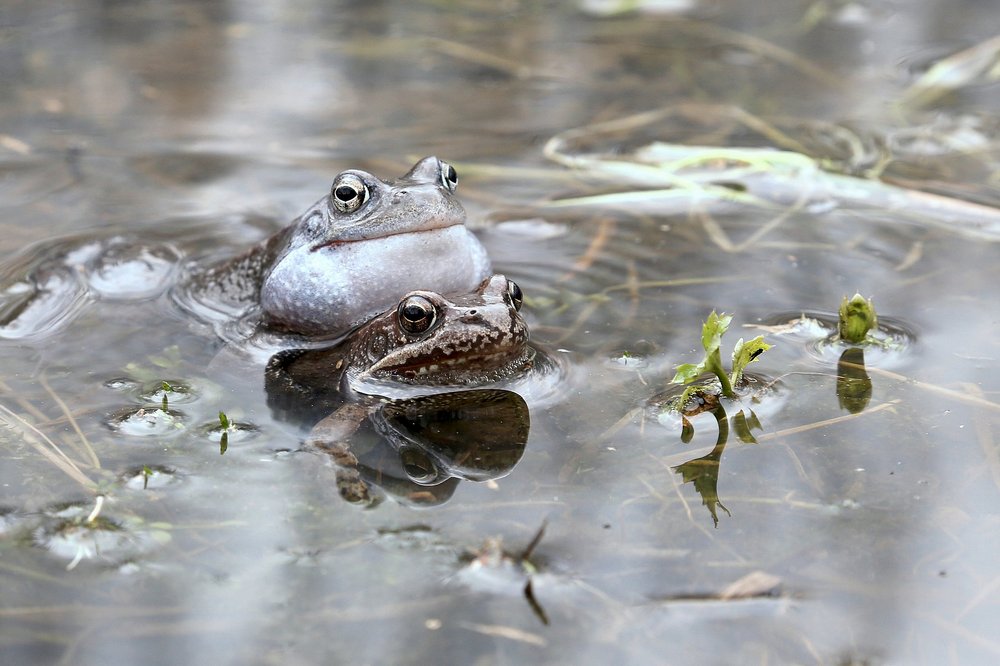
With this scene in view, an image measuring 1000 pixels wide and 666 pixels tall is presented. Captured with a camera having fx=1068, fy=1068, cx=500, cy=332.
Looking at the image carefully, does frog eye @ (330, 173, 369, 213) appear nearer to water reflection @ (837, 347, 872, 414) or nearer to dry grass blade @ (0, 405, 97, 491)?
dry grass blade @ (0, 405, 97, 491)

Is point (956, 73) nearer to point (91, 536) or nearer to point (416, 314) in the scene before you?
point (416, 314)

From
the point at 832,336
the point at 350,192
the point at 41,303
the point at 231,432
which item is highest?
the point at 350,192

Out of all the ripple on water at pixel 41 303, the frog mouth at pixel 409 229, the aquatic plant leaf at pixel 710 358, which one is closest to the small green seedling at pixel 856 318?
the aquatic plant leaf at pixel 710 358

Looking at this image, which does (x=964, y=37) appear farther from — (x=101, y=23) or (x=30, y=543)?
(x=30, y=543)

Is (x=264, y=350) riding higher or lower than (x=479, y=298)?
lower

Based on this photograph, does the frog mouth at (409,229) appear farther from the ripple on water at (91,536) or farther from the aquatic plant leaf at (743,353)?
the ripple on water at (91,536)

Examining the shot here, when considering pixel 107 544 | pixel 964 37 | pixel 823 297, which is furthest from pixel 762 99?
pixel 107 544

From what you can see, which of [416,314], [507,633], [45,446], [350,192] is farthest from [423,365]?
→ [507,633]
